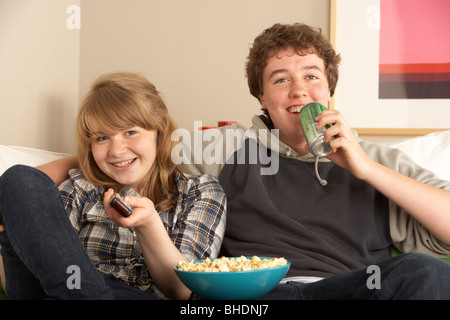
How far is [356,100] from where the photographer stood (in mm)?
2195

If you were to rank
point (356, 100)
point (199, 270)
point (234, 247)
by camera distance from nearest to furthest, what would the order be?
point (199, 270) < point (234, 247) < point (356, 100)

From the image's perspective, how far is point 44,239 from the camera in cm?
103

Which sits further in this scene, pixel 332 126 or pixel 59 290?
pixel 332 126

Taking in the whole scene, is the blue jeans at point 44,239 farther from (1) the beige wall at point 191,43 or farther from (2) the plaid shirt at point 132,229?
(1) the beige wall at point 191,43

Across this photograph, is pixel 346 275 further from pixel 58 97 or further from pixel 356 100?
pixel 58 97

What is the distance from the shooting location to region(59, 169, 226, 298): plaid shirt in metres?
1.30

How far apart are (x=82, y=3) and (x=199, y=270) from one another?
6.11 feet

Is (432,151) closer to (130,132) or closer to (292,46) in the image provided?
(292,46)

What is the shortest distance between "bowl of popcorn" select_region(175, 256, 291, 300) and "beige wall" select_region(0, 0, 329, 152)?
1.32 metres

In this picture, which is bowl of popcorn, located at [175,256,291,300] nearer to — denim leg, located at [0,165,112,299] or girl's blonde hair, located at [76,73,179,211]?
denim leg, located at [0,165,112,299]

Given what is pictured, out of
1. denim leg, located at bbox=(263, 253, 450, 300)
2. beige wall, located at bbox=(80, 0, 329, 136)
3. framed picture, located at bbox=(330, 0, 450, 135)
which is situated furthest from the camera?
beige wall, located at bbox=(80, 0, 329, 136)

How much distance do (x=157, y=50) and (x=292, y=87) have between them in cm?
106

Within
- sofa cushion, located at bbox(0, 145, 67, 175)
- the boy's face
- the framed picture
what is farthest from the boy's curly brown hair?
sofa cushion, located at bbox(0, 145, 67, 175)

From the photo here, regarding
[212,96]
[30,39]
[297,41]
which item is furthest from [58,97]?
[297,41]
